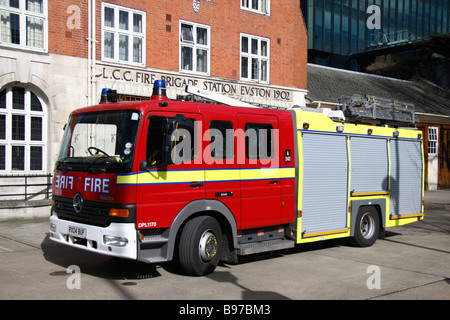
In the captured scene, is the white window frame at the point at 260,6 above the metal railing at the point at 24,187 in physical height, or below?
above

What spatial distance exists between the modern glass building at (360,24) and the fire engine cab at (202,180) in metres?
32.0

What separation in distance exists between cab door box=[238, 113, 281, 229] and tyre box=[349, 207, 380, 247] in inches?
99.6

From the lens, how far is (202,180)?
26.2 ft

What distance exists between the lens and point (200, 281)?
758 cm

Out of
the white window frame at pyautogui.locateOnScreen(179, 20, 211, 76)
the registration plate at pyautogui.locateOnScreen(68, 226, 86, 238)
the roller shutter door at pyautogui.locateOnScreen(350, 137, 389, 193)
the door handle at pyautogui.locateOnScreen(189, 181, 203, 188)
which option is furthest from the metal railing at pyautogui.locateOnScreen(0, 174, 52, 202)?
the roller shutter door at pyautogui.locateOnScreen(350, 137, 389, 193)

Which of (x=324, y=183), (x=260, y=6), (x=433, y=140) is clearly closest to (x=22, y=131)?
(x=324, y=183)

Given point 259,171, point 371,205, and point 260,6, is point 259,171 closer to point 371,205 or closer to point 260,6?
point 371,205

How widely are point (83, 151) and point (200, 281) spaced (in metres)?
2.69

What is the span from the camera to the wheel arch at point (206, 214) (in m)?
7.46

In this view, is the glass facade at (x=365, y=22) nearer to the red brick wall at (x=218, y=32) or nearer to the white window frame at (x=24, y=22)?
the red brick wall at (x=218, y=32)

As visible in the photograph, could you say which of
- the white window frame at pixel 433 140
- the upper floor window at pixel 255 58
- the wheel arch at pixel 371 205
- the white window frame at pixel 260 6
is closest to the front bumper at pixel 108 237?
the wheel arch at pixel 371 205

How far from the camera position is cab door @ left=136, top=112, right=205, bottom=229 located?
7.25 metres

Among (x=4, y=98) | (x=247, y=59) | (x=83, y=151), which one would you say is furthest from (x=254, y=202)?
(x=247, y=59)

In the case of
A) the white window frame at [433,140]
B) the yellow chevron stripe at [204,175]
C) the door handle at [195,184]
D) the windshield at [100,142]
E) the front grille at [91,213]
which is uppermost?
the white window frame at [433,140]
